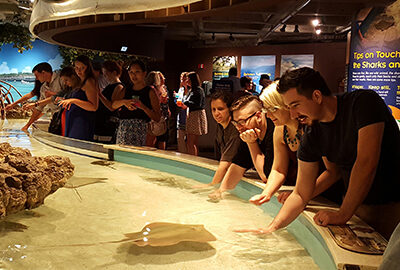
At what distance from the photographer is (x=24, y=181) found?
217 cm

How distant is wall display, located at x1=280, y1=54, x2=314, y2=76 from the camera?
34.4ft

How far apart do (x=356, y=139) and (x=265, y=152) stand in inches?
37.8

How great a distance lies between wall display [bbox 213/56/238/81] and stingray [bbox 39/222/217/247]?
958cm

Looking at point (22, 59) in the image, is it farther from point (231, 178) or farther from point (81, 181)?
point (231, 178)

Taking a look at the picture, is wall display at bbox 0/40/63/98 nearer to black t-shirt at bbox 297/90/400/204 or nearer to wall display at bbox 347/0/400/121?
wall display at bbox 347/0/400/121

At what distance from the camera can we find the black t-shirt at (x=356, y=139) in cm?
155

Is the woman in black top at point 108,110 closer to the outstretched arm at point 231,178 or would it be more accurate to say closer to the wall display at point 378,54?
the outstretched arm at point 231,178

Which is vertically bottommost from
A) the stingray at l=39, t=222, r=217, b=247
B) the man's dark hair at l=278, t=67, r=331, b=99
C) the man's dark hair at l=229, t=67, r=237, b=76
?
the stingray at l=39, t=222, r=217, b=247

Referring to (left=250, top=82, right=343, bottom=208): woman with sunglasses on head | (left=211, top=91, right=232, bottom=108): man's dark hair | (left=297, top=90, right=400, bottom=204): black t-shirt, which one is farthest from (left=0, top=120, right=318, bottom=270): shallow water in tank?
(left=211, top=91, right=232, bottom=108): man's dark hair

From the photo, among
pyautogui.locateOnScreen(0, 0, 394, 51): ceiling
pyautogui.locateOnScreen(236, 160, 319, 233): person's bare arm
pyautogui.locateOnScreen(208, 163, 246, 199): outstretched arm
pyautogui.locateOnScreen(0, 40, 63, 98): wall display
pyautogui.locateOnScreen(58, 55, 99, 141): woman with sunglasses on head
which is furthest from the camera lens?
pyautogui.locateOnScreen(0, 40, 63, 98): wall display

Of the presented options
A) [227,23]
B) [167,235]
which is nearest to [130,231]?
[167,235]

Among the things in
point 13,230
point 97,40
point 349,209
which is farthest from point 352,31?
point 97,40

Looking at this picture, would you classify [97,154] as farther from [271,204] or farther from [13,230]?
[271,204]

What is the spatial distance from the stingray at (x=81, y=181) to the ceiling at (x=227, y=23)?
1.59 metres
